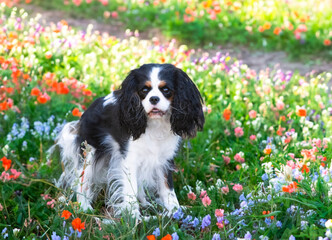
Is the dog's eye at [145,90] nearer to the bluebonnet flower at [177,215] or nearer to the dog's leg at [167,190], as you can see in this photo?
the dog's leg at [167,190]

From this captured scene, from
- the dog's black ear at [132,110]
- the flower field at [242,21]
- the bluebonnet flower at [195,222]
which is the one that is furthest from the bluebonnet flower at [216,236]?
the flower field at [242,21]

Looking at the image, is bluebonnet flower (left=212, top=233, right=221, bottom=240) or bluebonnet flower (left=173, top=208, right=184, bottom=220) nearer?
bluebonnet flower (left=212, top=233, right=221, bottom=240)

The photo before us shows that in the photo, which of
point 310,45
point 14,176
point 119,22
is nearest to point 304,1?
point 310,45

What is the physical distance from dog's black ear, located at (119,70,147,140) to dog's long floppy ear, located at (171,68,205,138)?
21 cm

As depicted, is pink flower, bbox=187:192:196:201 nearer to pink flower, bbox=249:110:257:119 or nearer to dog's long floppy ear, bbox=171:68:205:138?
dog's long floppy ear, bbox=171:68:205:138

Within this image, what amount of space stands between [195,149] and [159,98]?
1.19m

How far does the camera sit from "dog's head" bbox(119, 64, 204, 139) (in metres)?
3.10

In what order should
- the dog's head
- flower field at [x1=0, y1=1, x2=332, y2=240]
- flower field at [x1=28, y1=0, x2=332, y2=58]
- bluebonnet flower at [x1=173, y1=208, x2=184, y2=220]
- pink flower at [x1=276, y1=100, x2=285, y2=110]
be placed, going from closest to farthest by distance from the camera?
flower field at [x1=0, y1=1, x2=332, y2=240], bluebonnet flower at [x1=173, y1=208, x2=184, y2=220], the dog's head, pink flower at [x1=276, y1=100, x2=285, y2=110], flower field at [x1=28, y1=0, x2=332, y2=58]

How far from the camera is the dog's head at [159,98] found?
122 inches

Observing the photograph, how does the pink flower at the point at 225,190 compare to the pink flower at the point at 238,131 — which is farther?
the pink flower at the point at 238,131

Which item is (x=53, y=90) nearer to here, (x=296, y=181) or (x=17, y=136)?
(x=17, y=136)

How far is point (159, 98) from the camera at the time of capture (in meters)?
3.04

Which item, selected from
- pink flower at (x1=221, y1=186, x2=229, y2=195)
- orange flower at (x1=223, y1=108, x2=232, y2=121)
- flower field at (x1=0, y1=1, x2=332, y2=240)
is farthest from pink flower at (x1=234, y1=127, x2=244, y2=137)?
pink flower at (x1=221, y1=186, x2=229, y2=195)

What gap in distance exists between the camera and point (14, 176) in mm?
3309
